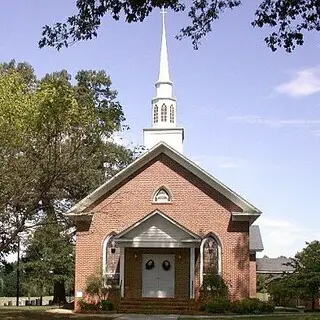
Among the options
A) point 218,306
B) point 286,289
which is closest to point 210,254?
point 218,306

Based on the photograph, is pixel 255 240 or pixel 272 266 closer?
pixel 255 240

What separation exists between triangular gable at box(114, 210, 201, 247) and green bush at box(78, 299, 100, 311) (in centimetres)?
306

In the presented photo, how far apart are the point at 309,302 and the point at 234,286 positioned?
38.3ft

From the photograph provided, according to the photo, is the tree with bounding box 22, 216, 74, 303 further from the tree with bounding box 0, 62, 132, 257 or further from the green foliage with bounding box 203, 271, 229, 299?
the tree with bounding box 0, 62, 132, 257

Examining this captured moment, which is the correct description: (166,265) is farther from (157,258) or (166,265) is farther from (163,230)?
(163,230)

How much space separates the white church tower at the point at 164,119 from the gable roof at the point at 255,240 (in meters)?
7.47

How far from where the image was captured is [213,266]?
29984 millimetres

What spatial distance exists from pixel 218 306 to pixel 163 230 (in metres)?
4.19

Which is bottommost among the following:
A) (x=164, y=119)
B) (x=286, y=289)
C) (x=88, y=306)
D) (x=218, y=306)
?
(x=88, y=306)

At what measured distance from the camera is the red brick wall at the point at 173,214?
29797 millimetres

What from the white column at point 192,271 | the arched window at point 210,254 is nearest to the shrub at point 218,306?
the white column at point 192,271

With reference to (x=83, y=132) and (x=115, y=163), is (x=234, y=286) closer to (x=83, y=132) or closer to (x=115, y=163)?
(x=83, y=132)

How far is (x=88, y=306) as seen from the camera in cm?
2916

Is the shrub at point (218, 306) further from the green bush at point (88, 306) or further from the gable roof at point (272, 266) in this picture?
the gable roof at point (272, 266)
